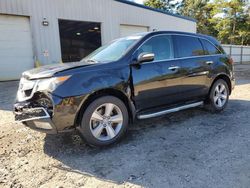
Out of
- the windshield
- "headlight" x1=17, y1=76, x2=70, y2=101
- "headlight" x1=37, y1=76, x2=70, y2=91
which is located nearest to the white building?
the windshield

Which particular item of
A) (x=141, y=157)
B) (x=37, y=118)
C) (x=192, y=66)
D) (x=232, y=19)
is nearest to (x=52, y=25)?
(x=192, y=66)

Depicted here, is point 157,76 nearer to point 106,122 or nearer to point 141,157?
point 106,122

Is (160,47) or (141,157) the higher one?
(160,47)

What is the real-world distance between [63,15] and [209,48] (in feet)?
30.3

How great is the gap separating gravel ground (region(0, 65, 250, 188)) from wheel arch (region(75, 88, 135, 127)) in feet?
1.58

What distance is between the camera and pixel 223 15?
32.9 metres

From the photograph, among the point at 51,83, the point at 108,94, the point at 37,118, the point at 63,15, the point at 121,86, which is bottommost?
the point at 37,118

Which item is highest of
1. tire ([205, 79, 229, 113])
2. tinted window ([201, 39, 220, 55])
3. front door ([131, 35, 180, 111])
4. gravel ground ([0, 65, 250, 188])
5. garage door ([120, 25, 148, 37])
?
garage door ([120, 25, 148, 37])

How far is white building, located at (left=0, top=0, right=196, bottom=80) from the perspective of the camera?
419 inches

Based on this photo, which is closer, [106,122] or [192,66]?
[106,122]

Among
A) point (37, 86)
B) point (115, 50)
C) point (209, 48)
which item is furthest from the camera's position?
point (209, 48)

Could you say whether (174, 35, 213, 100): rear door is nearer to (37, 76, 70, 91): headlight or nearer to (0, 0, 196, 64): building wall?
(37, 76, 70, 91): headlight

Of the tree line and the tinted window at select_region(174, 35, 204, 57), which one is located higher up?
the tree line

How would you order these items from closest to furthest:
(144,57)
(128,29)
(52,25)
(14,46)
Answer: (144,57)
(14,46)
(52,25)
(128,29)
